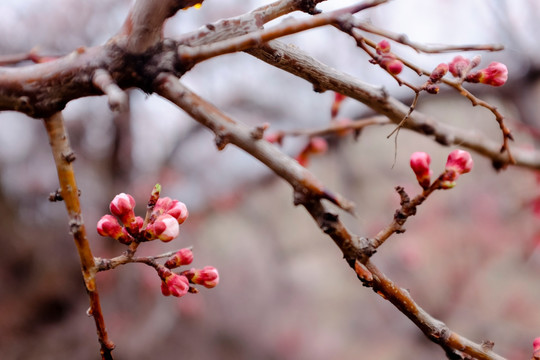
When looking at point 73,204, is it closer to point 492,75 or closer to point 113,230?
point 113,230

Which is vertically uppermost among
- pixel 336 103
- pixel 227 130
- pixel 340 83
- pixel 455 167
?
pixel 336 103

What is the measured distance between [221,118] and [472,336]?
5.97 metres

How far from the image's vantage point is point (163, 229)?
0.74 m

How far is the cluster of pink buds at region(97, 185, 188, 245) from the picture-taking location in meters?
0.74

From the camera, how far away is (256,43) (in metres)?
0.55

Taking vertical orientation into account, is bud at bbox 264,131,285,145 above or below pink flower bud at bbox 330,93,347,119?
above

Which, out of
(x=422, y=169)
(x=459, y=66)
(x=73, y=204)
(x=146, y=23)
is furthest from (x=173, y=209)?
(x=459, y=66)

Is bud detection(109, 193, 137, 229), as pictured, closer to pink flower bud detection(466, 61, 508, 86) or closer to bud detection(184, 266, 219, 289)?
bud detection(184, 266, 219, 289)

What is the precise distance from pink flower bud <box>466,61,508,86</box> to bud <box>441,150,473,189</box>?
0.61 feet

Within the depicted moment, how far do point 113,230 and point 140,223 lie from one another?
49 mm

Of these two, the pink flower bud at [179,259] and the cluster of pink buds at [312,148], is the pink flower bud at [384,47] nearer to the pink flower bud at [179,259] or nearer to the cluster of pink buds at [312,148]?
the pink flower bud at [179,259]

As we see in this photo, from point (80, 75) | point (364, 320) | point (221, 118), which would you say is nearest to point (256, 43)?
point (221, 118)

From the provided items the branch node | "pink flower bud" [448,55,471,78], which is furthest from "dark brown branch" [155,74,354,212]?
"pink flower bud" [448,55,471,78]

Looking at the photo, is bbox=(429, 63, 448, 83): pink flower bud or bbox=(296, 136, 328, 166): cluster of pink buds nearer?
bbox=(429, 63, 448, 83): pink flower bud
